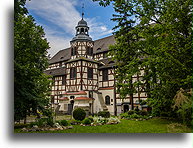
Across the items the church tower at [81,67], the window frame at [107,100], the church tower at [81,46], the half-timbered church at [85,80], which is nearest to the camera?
the half-timbered church at [85,80]

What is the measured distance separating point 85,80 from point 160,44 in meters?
12.8

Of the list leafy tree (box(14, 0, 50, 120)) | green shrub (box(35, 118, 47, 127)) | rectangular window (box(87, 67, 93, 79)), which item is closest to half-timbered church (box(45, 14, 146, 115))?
rectangular window (box(87, 67, 93, 79))

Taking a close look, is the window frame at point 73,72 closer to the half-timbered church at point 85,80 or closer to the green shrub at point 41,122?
the half-timbered church at point 85,80

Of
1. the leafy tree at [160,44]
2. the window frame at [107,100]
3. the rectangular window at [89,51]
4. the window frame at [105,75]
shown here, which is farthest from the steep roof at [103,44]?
the leafy tree at [160,44]

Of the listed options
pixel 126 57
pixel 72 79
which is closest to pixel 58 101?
pixel 72 79

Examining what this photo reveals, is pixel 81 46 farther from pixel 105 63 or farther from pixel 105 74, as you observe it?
pixel 105 74

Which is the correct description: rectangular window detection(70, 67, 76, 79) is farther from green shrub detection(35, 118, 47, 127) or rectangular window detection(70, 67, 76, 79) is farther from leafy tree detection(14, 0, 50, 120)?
green shrub detection(35, 118, 47, 127)

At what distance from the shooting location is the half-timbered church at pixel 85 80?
17.5 m

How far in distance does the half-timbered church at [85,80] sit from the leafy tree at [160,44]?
934cm

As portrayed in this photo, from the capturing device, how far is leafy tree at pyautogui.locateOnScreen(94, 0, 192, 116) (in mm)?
5379

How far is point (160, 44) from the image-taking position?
5.97 meters

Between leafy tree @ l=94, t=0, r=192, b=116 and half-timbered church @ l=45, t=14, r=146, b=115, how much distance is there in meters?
9.34

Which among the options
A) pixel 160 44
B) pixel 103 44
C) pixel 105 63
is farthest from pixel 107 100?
pixel 160 44

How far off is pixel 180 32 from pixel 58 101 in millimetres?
15473
